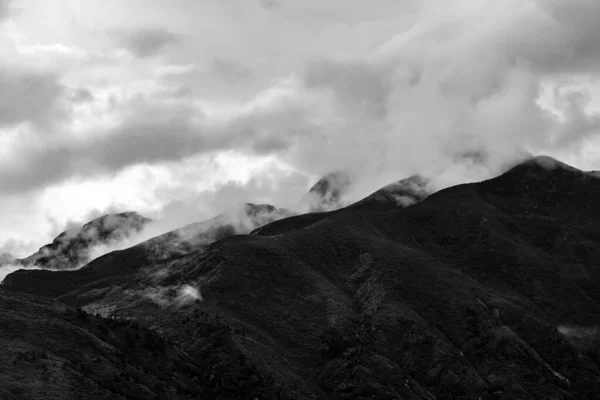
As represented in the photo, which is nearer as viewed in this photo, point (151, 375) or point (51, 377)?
point (51, 377)

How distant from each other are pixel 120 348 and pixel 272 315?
6650 centimetres

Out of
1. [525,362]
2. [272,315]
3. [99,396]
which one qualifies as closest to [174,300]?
[272,315]

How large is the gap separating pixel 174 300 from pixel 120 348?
59.6m

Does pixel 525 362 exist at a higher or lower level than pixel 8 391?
lower

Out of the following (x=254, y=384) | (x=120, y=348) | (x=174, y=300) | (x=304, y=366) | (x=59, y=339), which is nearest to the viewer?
(x=59, y=339)

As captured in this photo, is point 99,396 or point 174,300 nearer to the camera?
point 99,396

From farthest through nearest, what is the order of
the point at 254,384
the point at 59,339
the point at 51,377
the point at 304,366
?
the point at 304,366, the point at 254,384, the point at 59,339, the point at 51,377

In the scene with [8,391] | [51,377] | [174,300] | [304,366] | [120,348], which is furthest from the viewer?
[174,300]

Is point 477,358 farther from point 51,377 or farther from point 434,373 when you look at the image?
point 51,377

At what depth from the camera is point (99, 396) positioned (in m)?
110

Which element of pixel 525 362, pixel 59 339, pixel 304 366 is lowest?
pixel 525 362

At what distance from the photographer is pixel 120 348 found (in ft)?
455

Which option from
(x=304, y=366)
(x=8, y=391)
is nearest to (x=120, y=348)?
(x=8, y=391)

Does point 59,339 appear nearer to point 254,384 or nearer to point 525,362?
point 254,384
